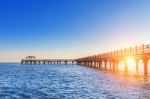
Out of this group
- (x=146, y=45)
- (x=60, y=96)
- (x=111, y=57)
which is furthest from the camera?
(x=111, y=57)

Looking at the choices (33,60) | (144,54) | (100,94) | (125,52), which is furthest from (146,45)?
(33,60)

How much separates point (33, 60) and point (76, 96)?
158m

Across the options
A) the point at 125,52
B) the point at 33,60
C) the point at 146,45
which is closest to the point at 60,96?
the point at 146,45

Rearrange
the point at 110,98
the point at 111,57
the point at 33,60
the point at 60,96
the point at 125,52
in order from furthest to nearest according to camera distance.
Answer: the point at 33,60 < the point at 111,57 < the point at 125,52 < the point at 60,96 < the point at 110,98

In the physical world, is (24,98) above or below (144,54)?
below

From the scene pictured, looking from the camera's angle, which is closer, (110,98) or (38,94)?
(110,98)

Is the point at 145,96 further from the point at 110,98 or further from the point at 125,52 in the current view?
the point at 125,52

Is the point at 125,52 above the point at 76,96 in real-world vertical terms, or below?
above

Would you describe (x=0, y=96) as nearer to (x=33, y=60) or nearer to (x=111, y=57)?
(x=111, y=57)

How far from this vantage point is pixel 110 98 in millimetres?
21469

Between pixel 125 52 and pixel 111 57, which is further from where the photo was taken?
pixel 111 57

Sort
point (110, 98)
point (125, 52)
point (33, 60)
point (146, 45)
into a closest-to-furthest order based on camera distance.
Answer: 1. point (110, 98)
2. point (146, 45)
3. point (125, 52)
4. point (33, 60)

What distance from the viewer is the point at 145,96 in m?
22.2

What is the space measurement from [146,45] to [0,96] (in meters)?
21.7
